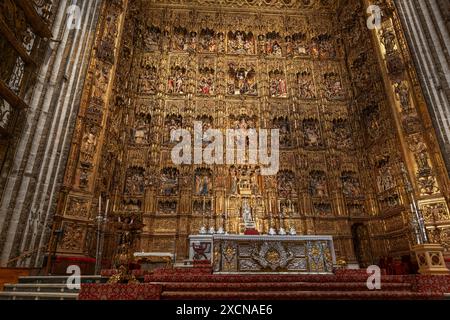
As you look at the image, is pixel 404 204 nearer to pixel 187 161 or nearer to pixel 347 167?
pixel 347 167

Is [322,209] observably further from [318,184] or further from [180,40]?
[180,40]

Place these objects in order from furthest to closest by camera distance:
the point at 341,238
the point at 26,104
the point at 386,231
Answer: the point at 341,238, the point at 386,231, the point at 26,104

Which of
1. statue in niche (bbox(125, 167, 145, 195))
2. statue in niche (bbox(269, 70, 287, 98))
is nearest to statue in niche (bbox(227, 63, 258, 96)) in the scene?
statue in niche (bbox(269, 70, 287, 98))

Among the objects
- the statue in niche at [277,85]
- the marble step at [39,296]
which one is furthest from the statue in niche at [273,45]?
the marble step at [39,296]

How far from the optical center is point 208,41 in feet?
53.9

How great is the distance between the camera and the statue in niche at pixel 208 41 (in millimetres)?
16109

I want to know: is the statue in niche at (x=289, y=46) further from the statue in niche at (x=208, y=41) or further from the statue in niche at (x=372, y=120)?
the statue in niche at (x=372, y=120)

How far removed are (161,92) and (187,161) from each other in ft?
13.5

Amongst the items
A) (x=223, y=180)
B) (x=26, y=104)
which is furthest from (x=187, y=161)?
(x=26, y=104)

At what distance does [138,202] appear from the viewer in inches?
500

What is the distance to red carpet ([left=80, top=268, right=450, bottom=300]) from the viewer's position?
13.4 ft

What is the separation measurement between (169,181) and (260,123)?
550cm

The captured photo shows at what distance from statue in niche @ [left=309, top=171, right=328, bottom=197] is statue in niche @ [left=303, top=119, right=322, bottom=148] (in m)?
1.51

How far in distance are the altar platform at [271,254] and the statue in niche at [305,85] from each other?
10.2 m
